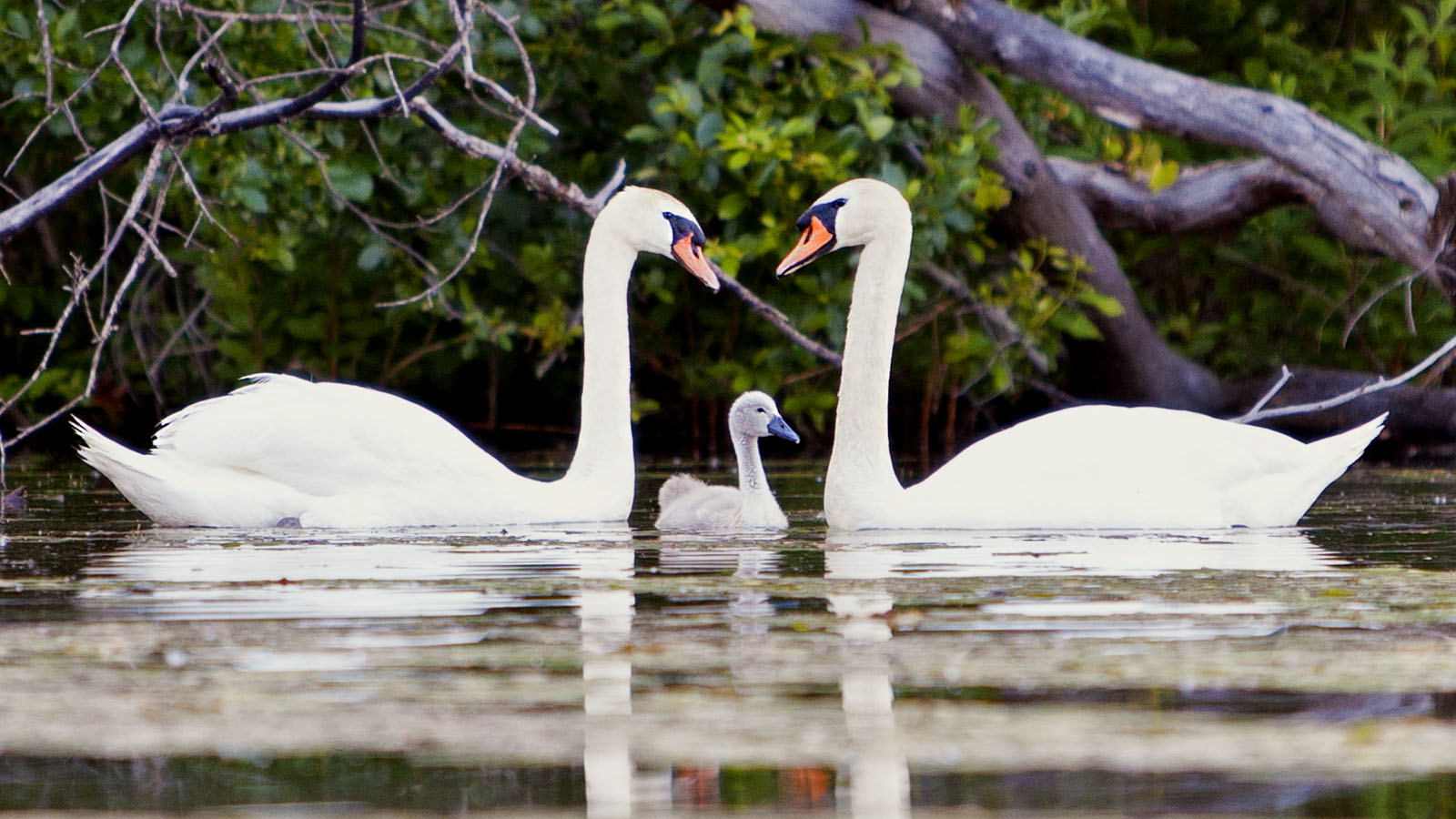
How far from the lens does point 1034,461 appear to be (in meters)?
6.76

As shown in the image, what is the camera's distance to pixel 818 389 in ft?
42.3

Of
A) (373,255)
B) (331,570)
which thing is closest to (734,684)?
(331,570)

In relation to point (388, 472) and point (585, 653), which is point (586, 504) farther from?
point (585, 653)

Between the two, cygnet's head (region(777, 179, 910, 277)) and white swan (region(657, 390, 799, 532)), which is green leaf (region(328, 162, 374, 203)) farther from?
cygnet's head (region(777, 179, 910, 277))

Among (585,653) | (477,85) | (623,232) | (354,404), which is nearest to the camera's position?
(585,653)

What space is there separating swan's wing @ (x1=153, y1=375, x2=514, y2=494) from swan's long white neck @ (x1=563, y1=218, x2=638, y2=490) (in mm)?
500

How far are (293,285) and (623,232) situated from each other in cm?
569

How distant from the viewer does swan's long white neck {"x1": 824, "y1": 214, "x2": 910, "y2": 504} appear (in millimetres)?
6938

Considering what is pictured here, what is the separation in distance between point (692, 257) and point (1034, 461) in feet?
5.43

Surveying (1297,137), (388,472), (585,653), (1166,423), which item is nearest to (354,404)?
(388,472)

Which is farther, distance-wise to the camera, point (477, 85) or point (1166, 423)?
point (477, 85)

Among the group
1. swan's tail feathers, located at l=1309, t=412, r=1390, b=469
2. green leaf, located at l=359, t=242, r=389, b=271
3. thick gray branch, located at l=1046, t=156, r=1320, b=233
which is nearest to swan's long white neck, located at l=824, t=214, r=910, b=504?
swan's tail feathers, located at l=1309, t=412, r=1390, b=469

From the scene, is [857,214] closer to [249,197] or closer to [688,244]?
[688,244]

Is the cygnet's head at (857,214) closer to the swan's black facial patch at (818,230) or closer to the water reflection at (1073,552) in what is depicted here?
the swan's black facial patch at (818,230)
